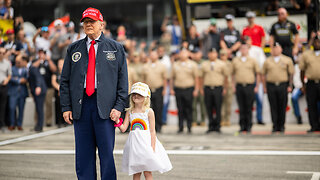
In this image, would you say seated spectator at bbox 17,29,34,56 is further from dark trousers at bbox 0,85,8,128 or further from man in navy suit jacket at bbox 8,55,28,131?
dark trousers at bbox 0,85,8,128

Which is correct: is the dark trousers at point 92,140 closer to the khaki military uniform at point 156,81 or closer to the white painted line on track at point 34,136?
the white painted line on track at point 34,136

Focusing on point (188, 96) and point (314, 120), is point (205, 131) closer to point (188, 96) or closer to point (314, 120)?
point (188, 96)

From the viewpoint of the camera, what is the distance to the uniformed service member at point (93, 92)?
18.4ft

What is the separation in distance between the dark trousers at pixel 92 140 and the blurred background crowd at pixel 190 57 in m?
8.31

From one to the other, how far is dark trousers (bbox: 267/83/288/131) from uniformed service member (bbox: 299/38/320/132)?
58cm

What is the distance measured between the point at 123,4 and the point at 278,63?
3149cm

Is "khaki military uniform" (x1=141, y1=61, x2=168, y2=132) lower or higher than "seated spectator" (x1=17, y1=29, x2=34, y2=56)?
lower

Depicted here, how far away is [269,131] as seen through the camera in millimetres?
13961

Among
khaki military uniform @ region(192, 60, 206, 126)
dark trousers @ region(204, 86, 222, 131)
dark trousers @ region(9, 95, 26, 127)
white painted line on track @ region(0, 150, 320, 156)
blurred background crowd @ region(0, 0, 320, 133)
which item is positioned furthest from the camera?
khaki military uniform @ region(192, 60, 206, 126)

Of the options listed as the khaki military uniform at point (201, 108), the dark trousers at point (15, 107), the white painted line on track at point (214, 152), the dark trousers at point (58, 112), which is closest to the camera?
the white painted line on track at point (214, 152)

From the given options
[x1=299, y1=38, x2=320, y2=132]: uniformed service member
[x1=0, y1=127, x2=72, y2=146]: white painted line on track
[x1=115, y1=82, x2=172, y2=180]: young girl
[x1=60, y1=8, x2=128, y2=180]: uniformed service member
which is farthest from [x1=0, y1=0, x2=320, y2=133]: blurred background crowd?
[x1=60, y1=8, x2=128, y2=180]: uniformed service member

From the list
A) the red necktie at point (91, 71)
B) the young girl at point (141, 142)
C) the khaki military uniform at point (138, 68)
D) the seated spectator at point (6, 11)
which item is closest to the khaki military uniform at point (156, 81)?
the khaki military uniform at point (138, 68)

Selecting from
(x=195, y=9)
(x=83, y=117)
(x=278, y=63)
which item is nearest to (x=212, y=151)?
(x=278, y=63)

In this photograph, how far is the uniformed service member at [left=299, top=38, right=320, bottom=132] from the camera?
13.0 m
